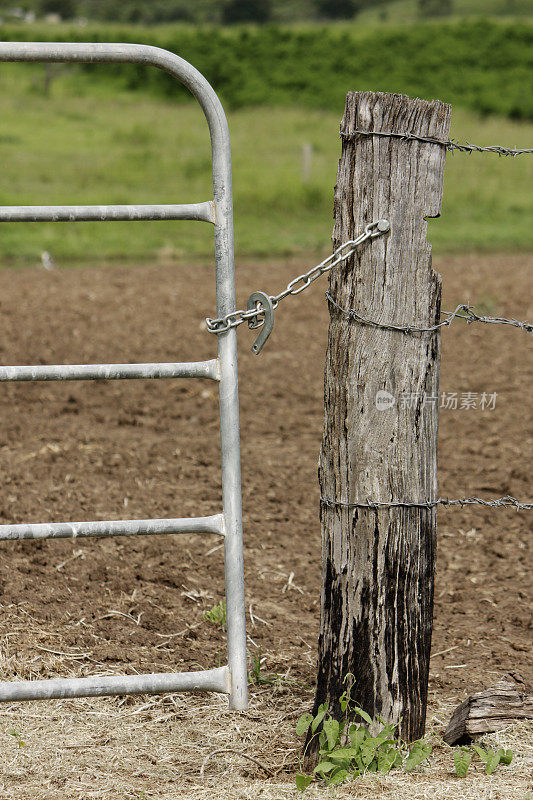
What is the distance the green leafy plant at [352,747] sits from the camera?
2.31m

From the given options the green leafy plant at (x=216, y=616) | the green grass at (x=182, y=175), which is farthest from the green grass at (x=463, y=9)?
the green leafy plant at (x=216, y=616)

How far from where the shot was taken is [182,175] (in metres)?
17.4

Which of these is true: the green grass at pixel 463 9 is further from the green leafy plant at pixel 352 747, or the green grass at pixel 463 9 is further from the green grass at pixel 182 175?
the green leafy plant at pixel 352 747

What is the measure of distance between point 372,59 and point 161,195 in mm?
17545

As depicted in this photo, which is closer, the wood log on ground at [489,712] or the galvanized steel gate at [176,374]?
the galvanized steel gate at [176,374]

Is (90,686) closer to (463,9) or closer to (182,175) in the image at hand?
(182,175)

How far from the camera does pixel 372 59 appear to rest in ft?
101

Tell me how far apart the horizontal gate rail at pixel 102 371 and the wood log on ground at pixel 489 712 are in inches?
46.1

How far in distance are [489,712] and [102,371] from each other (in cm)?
141

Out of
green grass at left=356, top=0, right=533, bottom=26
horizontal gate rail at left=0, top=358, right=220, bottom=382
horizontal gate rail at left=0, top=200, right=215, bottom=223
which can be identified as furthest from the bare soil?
green grass at left=356, top=0, right=533, bottom=26

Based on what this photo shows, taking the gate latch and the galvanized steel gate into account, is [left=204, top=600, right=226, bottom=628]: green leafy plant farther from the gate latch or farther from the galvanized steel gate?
the gate latch

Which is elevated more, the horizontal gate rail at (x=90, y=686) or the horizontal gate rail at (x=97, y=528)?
the horizontal gate rail at (x=97, y=528)

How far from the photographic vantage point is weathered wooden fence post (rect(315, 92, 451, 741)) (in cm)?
229

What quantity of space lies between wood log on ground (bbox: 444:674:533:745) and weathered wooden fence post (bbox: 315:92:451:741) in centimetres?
13
